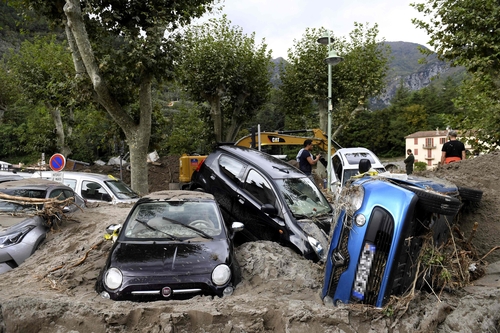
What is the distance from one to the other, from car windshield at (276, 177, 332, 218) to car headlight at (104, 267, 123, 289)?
9.50 ft

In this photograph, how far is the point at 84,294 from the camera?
4.25 meters

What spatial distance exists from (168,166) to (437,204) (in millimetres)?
25049

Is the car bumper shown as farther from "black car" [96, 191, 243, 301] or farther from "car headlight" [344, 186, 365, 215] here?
"black car" [96, 191, 243, 301]

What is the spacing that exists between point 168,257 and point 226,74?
19711 mm

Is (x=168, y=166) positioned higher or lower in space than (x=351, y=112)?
lower

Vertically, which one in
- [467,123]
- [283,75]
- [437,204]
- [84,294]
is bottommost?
[84,294]

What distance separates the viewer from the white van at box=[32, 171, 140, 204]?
10469 millimetres

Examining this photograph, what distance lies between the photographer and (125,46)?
1137 centimetres

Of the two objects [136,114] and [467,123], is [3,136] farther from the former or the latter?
[467,123]

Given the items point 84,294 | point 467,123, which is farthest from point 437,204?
point 467,123

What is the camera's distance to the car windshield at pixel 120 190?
10.6 m

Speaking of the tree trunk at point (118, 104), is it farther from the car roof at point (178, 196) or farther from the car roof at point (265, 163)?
the car roof at point (178, 196)

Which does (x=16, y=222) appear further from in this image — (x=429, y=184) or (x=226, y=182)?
(x=429, y=184)

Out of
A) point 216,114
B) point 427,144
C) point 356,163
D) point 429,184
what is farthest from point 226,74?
point 427,144
